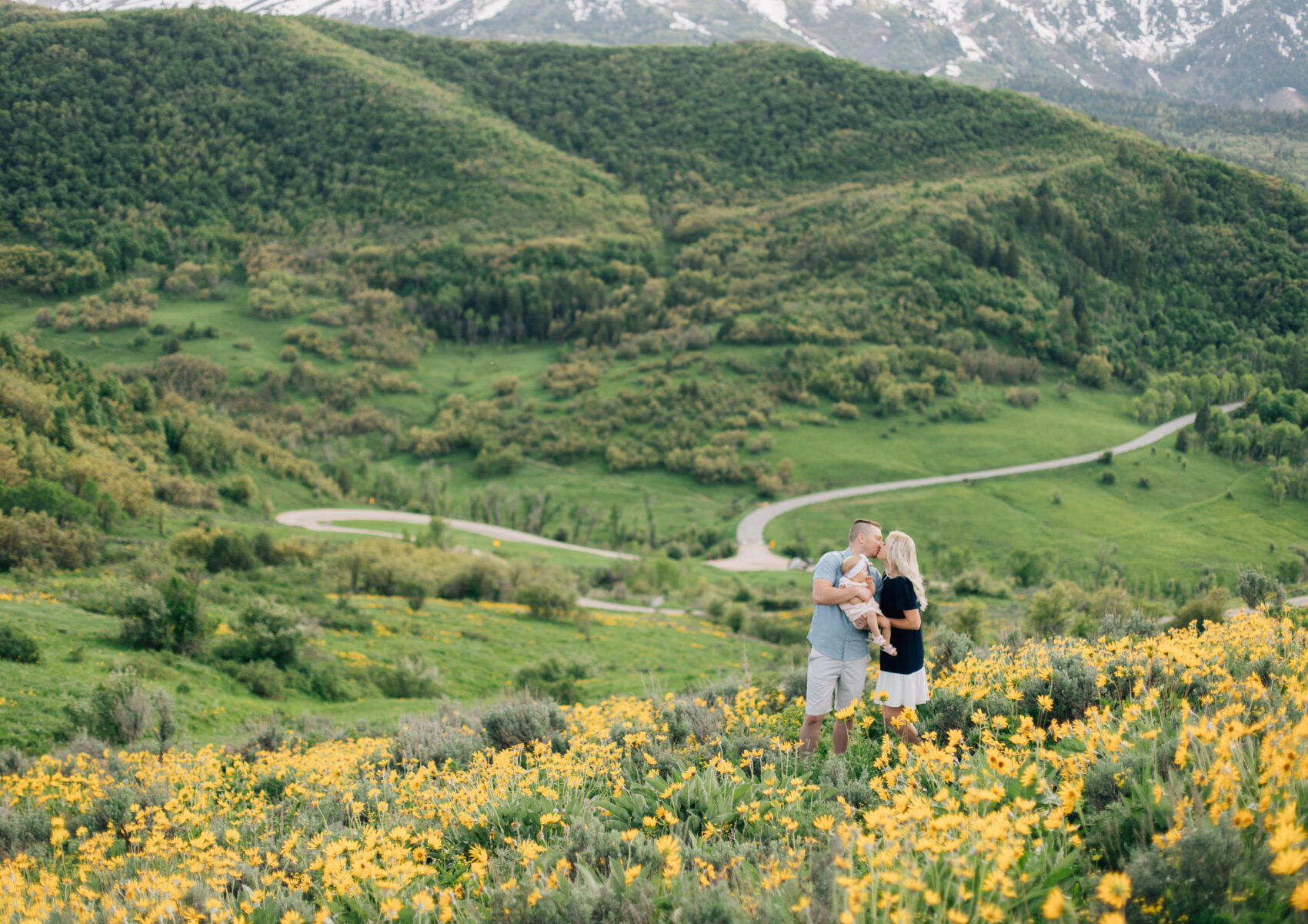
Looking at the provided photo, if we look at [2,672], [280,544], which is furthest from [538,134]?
[2,672]

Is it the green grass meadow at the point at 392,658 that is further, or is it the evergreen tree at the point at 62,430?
the evergreen tree at the point at 62,430

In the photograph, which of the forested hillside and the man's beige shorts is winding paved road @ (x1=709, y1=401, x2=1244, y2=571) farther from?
the man's beige shorts

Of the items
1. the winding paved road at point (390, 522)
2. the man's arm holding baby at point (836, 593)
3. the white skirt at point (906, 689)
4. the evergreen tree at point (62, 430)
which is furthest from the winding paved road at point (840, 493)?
the man's arm holding baby at point (836, 593)

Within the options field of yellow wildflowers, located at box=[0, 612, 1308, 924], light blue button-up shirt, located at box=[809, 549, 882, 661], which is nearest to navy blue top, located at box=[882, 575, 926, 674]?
light blue button-up shirt, located at box=[809, 549, 882, 661]

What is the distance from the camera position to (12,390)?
29.0 metres

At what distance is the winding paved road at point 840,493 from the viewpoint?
58.3 m

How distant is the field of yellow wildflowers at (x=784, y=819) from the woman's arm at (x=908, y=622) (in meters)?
0.74

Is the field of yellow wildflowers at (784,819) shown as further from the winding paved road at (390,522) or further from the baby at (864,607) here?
the winding paved road at (390,522)

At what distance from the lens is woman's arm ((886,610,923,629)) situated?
6402 millimetres

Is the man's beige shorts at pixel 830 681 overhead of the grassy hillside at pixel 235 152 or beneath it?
beneath

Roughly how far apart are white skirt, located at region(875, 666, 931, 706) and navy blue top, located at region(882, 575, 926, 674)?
4 cm

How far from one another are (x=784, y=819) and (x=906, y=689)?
2.75 meters

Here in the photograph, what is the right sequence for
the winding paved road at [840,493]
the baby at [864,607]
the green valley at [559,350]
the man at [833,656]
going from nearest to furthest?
the baby at [864,607]
the man at [833,656]
the green valley at [559,350]
the winding paved road at [840,493]

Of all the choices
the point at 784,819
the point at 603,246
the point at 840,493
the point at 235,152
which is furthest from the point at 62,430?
the point at 235,152
